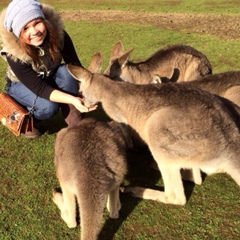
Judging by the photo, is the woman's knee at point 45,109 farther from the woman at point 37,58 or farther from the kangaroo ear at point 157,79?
the kangaroo ear at point 157,79

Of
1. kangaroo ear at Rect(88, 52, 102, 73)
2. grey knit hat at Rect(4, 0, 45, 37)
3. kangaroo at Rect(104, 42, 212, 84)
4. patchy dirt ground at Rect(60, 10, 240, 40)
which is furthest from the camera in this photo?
patchy dirt ground at Rect(60, 10, 240, 40)

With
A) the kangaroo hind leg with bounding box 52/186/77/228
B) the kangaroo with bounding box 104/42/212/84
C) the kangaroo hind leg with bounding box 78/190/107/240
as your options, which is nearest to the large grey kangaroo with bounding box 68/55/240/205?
the kangaroo hind leg with bounding box 52/186/77/228

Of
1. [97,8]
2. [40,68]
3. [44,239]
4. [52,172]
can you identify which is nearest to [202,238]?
[44,239]

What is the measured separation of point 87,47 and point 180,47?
2.98 m

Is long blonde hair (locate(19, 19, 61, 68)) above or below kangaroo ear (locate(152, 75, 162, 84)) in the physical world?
above

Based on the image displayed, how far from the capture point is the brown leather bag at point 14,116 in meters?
3.62

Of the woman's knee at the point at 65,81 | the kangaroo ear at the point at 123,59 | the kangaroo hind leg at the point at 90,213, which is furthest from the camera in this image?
the kangaroo ear at the point at 123,59

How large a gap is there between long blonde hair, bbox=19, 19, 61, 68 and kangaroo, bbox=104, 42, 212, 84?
3.63 ft

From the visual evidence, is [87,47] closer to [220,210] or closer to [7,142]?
[7,142]

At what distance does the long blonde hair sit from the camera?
331 cm

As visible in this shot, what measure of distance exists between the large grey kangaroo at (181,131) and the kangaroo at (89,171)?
0.30 meters

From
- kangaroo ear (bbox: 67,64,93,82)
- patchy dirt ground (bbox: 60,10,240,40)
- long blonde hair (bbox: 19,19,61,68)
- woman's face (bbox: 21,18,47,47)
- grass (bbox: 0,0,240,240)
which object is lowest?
patchy dirt ground (bbox: 60,10,240,40)

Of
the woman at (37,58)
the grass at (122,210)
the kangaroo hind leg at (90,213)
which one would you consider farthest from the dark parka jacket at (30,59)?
the kangaroo hind leg at (90,213)

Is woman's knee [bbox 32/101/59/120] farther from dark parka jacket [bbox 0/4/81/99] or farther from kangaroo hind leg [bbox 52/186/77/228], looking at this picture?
kangaroo hind leg [bbox 52/186/77/228]
